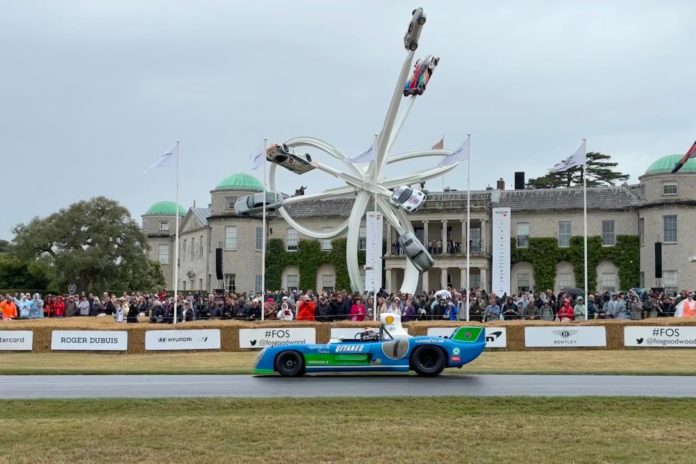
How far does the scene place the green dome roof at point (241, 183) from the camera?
8500 cm

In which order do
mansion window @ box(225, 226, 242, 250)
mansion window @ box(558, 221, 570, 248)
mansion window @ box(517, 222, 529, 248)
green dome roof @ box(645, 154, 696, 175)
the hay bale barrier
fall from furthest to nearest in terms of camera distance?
mansion window @ box(225, 226, 242, 250), mansion window @ box(517, 222, 529, 248), mansion window @ box(558, 221, 570, 248), green dome roof @ box(645, 154, 696, 175), the hay bale barrier

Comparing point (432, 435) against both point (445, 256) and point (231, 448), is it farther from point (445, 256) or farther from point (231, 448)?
point (445, 256)

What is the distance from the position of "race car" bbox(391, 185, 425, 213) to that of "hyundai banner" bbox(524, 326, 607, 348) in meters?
19.3

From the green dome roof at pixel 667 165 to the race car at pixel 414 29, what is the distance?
32189 millimetres

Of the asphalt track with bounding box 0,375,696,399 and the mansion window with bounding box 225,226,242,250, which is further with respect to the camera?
the mansion window with bounding box 225,226,242,250

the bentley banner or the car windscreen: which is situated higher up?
the car windscreen

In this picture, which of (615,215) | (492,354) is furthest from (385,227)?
(492,354)

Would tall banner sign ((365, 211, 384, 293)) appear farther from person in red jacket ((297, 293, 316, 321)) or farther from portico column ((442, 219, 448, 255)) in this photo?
person in red jacket ((297, 293, 316, 321))

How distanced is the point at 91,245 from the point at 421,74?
41.5 meters

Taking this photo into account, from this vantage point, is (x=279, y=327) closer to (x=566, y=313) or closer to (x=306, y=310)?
(x=306, y=310)

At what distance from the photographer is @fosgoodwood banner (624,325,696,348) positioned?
32.8 metres

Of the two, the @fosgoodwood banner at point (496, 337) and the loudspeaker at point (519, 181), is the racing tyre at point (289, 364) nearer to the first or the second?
the @fosgoodwood banner at point (496, 337)

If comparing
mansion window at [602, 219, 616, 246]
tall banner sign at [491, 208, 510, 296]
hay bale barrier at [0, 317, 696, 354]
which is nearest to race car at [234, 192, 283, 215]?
tall banner sign at [491, 208, 510, 296]

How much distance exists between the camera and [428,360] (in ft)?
76.0
